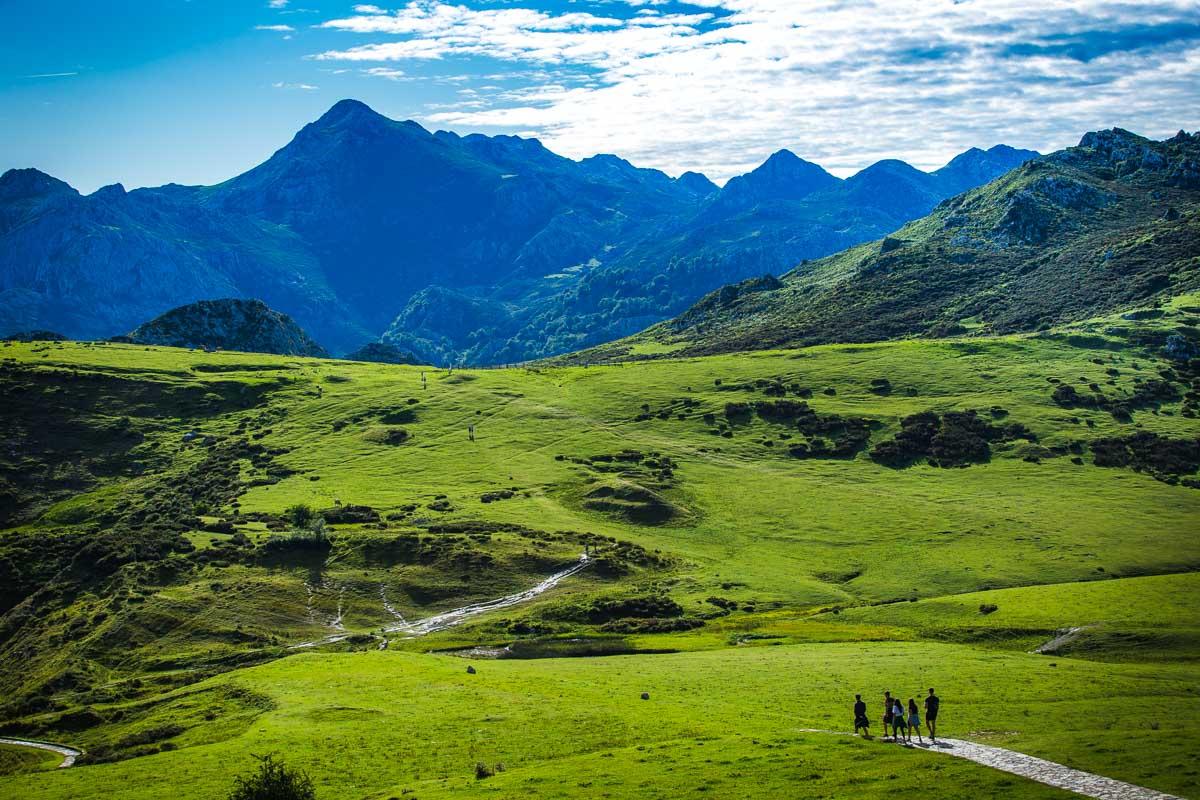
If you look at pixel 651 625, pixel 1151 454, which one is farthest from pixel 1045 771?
pixel 1151 454

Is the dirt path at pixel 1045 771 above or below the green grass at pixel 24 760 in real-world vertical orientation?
above

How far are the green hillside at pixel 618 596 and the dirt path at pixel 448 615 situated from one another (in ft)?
3.52

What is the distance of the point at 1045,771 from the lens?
146ft

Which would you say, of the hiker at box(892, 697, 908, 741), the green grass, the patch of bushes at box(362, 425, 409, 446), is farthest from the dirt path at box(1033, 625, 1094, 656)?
the patch of bushes at box(362, 425, 409, 446)

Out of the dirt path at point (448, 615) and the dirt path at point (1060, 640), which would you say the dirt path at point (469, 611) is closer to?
the dirt path at point (448, 615)

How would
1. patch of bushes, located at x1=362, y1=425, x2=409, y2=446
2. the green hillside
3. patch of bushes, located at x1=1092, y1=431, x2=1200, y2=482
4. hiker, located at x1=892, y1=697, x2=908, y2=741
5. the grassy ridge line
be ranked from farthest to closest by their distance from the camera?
patch of bushes, located at x1=362, y1=425, x2=409, y2=446
patch of bushes, located at x1=1092, y1=431, x2=1200, y2=482
the green hillside
hiker, located at x1=892, y1=697, x2=908, y2=741
the grassy ridge line

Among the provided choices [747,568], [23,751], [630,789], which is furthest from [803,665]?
[23,751]

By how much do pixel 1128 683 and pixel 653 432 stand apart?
127m

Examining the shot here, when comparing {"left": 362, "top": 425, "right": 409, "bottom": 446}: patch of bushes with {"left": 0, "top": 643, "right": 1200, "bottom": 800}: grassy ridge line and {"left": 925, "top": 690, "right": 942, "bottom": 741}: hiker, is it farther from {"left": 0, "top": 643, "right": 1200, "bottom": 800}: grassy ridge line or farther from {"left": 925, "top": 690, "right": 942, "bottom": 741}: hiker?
{"left": 925, "top": 690, "right": 942, "bottom": 741}: hiker

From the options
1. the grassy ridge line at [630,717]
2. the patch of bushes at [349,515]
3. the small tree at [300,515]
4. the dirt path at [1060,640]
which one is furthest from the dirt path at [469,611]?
the dirt path at [1060,640]

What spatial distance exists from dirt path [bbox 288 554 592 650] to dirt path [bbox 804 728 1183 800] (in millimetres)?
68608

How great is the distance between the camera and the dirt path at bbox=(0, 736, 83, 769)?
68519mm

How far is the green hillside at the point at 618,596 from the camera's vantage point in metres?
56.0

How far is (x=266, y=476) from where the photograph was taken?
577ft
